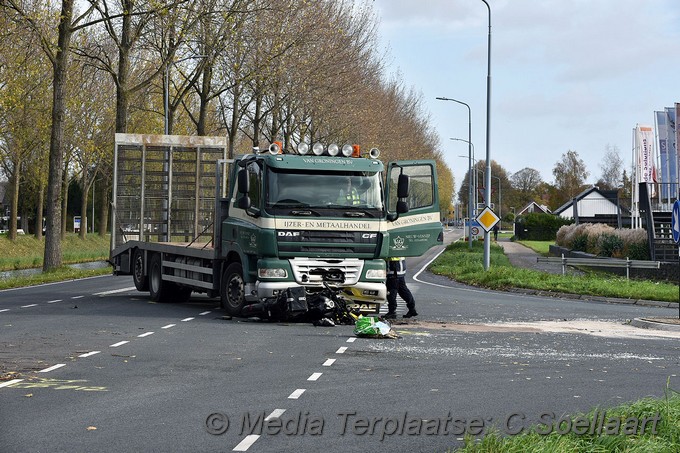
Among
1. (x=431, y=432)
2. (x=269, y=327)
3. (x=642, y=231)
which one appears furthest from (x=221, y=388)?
(x=642, y=231)

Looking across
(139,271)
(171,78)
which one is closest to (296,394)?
(139,271)

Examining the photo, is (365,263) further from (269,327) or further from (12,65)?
(12,65)

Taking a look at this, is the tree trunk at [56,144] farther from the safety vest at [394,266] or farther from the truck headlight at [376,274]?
the truck headlight at [376,274]

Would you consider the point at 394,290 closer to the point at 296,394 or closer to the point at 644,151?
the point at 296,394

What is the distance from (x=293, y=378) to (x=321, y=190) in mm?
7054

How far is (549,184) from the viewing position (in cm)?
16912

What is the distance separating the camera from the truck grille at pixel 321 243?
17547mm

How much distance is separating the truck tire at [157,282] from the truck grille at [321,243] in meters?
5.21

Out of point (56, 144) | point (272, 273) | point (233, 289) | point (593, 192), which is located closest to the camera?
point (272, 273)

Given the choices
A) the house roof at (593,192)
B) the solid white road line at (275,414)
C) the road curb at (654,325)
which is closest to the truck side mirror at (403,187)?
the road curb at (654,325)

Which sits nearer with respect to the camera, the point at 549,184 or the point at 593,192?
the point at 593,192

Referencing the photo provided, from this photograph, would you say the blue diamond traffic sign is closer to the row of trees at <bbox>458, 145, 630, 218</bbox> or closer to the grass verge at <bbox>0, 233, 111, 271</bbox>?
the grass verge at <bbox>0, 233, 111, 271</bbox>

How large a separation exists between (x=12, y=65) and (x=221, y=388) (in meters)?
34.9

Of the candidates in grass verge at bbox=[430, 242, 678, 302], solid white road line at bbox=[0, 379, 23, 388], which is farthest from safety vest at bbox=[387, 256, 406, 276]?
grass verge at bbox=[430, 242, 678, 302]
